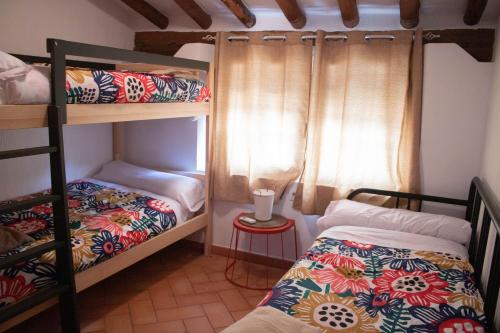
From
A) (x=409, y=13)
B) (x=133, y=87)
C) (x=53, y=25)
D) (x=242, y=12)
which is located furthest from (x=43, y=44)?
(x=409, y=13)

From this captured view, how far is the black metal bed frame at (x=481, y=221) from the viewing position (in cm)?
159

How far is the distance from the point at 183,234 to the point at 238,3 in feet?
5.74

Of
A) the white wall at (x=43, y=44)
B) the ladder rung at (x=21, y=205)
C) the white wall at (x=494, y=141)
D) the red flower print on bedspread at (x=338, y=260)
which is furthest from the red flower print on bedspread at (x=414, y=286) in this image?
the white wall at (x=43, y=44)

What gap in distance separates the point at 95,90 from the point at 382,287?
1724 millimetres

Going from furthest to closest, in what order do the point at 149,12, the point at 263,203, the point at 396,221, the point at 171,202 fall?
the point at 149,12 → the point at 171,202 → the point at 263,203 → the point at 396,221

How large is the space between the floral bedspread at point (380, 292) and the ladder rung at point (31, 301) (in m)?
1.01

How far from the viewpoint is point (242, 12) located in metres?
2.99

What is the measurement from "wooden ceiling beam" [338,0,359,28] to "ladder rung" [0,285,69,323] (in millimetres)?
2313

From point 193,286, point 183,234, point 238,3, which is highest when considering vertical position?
point 238,3

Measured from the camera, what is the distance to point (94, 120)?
2.16 metres

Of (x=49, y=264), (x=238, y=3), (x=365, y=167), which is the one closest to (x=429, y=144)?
(x=365, y=167)

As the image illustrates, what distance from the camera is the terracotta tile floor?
97.3 inches

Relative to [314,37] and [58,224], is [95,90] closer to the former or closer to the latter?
[58,224]

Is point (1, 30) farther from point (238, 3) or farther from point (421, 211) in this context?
point (421, 211)
